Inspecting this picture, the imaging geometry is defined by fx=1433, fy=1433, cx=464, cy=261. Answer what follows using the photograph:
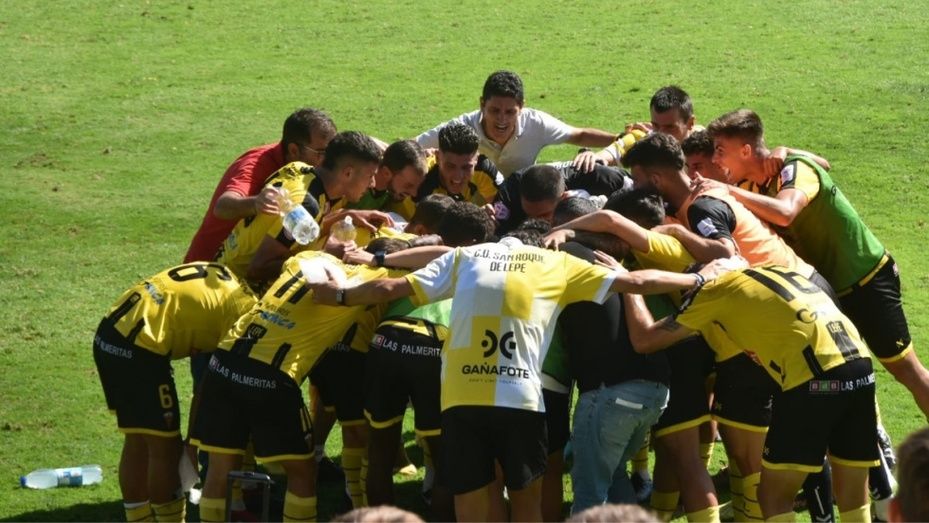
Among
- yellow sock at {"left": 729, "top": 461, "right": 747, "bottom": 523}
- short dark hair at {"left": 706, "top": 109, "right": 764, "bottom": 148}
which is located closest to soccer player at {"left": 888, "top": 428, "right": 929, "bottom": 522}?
yellow sock at {"left": 729, "top": 461, "right": 747, "bottom": 523}

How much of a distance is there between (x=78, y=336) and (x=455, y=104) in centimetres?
702

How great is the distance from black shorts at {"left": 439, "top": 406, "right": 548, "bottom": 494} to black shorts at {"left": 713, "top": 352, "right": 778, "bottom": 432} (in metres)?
1.28

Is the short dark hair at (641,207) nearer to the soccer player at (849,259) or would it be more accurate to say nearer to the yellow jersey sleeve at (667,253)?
the yellow jersey sleeve at (667,253)

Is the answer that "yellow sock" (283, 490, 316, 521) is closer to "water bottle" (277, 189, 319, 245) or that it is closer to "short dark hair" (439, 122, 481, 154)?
"water bottle" (277, 189, 319, 245)

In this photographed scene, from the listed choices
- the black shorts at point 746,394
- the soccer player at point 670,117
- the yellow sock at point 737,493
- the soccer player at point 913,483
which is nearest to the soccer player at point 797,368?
the black shorts at point 746,394

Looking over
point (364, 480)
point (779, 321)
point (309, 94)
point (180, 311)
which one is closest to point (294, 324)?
point (180, 311)

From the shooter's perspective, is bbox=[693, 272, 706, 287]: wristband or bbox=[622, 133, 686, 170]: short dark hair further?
bbox=[622, 133, 686, 170]: short dark hair

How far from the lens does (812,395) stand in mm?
7258

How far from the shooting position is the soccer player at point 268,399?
7793 mm

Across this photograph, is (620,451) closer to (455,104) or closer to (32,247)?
(32,247)

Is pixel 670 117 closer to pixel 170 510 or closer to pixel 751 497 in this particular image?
pixel 751 497

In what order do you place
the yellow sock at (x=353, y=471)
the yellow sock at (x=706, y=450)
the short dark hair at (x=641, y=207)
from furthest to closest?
the yellow sock at (x=706, y=450) → the yellow sock at (x=353, y=471) → the short dark hair at (x=641, y=207)

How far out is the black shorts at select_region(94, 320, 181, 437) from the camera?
8.20 m

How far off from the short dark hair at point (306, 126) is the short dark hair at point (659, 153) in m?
2.27
